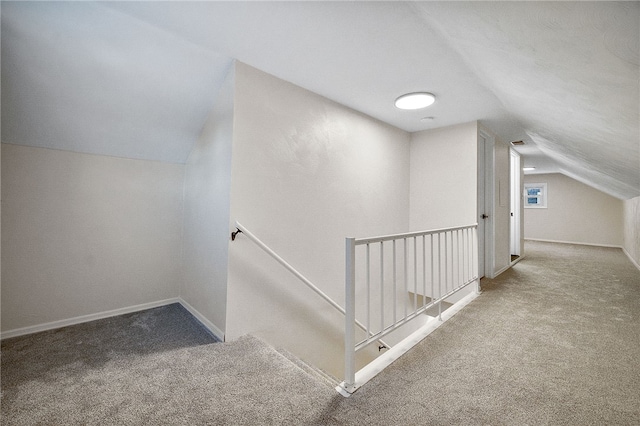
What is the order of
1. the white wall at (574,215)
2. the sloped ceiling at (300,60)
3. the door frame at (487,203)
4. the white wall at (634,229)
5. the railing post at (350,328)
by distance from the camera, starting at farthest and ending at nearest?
the white wall at (574,215) → the white wall at (634,229) → the door frame at (487,203) → the railing post at (350,328) → the sloped ceiling at (300,60)

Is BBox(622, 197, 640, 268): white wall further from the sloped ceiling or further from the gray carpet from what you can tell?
the gray carpet

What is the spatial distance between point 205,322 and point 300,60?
239 cm

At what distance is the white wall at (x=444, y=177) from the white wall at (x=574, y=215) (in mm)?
6529

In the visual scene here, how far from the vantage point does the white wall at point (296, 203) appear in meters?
2.18

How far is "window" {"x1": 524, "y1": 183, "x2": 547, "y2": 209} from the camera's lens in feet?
26.6

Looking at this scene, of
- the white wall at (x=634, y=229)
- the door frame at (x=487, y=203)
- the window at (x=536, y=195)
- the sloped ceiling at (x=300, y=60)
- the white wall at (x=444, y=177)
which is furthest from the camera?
the window at (x=536, y=195)

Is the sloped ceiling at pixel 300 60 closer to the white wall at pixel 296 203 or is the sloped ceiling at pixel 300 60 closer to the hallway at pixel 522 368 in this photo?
the white wall at pixel 296 203

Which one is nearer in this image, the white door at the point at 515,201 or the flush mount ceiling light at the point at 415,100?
the flush mount ceiling light at the point at 415,100

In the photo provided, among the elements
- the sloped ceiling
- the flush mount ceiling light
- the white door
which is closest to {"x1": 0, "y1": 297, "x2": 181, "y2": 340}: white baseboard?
the sloped ceiling

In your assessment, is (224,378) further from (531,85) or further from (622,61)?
(531,85)

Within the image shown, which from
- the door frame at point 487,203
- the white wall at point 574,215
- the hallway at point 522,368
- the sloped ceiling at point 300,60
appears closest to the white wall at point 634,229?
the white wall at point 574,215

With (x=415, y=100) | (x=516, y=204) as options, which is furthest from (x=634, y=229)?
(x=415, y=100)

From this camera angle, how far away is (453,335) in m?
2.15

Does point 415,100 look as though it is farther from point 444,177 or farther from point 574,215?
point 574,215
